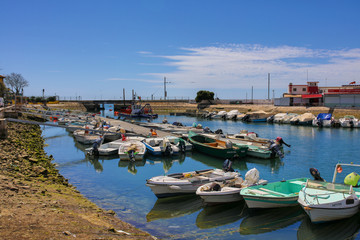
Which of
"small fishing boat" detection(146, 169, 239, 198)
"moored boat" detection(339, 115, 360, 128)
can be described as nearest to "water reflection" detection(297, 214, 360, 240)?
"small fishing boat" detection(146, 169, 239, 198)

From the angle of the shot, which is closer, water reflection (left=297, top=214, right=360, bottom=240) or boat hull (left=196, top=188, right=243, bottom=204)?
water reflection (left=297, top=214, right=360, bottom=240)

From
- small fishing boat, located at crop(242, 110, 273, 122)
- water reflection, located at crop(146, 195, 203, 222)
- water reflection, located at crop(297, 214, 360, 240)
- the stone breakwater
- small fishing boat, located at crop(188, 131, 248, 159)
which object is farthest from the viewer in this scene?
small fishing boat, located at crop(242, 110, 273, 122)

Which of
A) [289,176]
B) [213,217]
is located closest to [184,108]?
[289,176]

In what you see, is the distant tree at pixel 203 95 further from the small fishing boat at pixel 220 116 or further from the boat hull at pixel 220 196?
the boat hull at pixel 220 196

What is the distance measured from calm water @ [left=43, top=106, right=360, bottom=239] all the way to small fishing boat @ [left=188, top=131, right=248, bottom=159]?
663 mm

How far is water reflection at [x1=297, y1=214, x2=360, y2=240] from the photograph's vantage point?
1208cm

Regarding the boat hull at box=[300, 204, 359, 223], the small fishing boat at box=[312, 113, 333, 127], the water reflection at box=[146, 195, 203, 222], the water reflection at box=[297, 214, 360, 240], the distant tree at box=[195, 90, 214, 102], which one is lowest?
the water reflection at box=[297, 214, 360, 240]

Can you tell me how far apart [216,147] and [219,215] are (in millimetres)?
13424

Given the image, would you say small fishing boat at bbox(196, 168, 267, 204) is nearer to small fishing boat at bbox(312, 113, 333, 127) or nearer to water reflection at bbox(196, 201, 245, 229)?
water reflection at bbox(196, 201, 245, 229)

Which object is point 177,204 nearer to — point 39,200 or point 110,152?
point 39,200

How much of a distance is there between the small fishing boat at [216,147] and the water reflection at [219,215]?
11.1 meters

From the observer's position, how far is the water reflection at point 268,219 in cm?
1282

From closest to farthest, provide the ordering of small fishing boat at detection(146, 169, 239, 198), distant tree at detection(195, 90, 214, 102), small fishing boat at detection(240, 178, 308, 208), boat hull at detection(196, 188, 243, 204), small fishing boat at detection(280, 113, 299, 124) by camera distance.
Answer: small fishing boat at detection(240, 178, 308, 208)
boat hull at detection(196, 188, 243, 204)
small fishing boat at detection(146, 169, 239, 198)
small fishing boat at detection(280, 113, 299, 124)
distant tree at detection(195, 90, 214, 102)

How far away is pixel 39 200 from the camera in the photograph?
11461 millimetres
